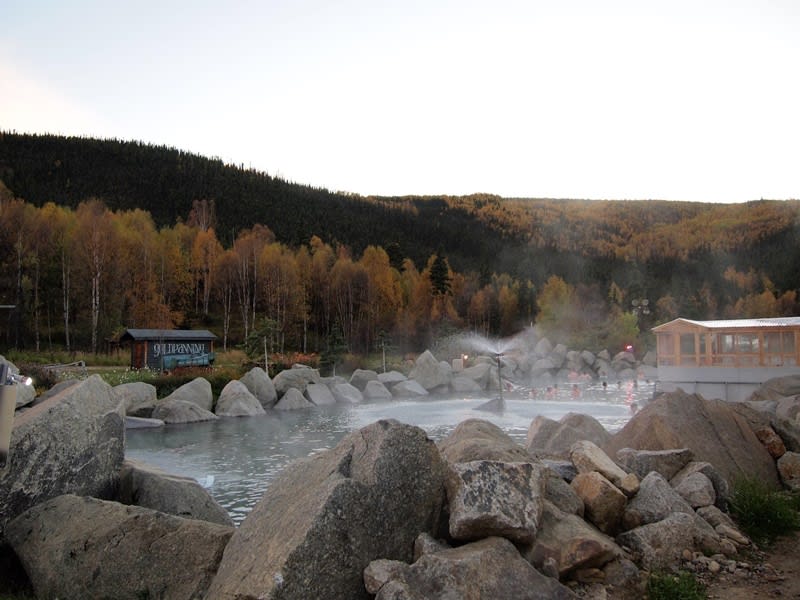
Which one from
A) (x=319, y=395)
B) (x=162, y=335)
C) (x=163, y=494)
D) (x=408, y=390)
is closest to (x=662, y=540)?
(x=163, y=494)

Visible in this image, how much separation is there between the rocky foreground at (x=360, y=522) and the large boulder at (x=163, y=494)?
0.06ft

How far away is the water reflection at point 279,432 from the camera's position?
15312 millimetres

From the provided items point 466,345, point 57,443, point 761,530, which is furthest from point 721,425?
point 466,345

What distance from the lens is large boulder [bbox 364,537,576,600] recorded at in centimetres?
454

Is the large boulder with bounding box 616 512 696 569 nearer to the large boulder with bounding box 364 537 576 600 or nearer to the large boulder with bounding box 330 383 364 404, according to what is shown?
the large boulder with bounding box 364 537 576 600

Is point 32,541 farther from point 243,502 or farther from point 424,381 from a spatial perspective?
point 424,381

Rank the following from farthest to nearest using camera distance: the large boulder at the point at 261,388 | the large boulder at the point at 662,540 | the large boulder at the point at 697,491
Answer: the large boulder at the point at 261,388 → the large boulder at the point at 697,491 → the large boulder at the point at 662,540

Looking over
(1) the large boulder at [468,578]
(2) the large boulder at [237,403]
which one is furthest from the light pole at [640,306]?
(1) the large boulder at [468,578]

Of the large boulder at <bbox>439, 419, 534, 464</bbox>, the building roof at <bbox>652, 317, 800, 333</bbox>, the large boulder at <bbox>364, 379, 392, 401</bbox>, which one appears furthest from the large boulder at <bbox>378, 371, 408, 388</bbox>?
the large boulder at <bbox>439, 419, 534, 464</bbox>

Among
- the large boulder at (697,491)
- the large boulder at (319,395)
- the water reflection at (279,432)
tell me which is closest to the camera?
the large boulder at (697,491)

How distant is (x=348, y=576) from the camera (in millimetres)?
4922

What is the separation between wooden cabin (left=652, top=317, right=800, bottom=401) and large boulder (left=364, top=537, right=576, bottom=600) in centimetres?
2688

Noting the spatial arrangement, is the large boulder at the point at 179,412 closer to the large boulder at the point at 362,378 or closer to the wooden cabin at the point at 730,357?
the large boulder at the point at 362,378

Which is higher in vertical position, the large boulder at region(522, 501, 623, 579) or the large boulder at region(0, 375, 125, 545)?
the large boulder at region(0, 375, 125, 545)
